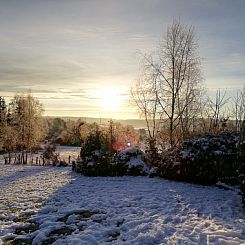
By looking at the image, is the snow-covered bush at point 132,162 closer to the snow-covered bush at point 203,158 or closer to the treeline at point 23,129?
the snow-covered bush at point 203,158

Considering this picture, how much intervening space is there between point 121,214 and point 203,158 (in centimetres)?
549

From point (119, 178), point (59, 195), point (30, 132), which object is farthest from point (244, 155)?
point (30, 132)

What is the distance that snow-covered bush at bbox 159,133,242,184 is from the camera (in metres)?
12.5

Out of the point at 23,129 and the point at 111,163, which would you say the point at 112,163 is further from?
the point at 23,129

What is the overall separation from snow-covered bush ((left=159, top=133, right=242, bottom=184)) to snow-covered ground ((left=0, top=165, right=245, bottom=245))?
0.59 meters

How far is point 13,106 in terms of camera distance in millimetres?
50281

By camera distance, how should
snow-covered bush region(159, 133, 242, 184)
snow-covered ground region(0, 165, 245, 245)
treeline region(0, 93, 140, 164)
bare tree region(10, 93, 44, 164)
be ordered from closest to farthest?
snow-covered ground region(0, 165, 245, 245) → snow-covered bush region(159, 133, 242, 184) → treeline region(0, 93, 140, 164) → bare tree region(10, 93, 44, 164)

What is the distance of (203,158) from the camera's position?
41.1ft

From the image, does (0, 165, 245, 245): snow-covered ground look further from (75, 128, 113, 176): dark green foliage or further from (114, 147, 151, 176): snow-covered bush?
(75, 128, 113, 176): dark green foliage

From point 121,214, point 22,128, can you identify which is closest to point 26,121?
point 22,128

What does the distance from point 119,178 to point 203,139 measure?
13.8 feet

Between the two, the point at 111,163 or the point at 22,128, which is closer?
the point at 111,163

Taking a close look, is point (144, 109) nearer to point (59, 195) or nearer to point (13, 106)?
point (59, 195)

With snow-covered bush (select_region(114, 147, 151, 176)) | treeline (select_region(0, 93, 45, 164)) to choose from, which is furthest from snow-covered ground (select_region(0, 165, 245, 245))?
treeline (select_region(0, 93, 45, 164))
